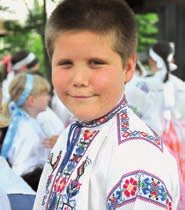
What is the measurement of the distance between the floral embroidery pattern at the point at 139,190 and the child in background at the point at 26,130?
1.69m

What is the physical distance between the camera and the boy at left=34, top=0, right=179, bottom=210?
1183 mm

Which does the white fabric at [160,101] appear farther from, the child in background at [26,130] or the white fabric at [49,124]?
the child in background at [26,130]

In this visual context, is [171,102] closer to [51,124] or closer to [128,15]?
[51,124]

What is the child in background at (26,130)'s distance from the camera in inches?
117

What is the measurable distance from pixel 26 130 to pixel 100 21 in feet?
6.61

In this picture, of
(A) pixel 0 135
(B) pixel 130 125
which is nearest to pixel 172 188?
(B) pixel 130 125

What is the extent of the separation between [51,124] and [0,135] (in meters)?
0.47

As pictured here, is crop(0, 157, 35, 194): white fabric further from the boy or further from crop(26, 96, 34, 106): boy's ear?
crop(26, 96, 34, 106): boy's ear

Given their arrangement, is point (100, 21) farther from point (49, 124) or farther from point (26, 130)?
point (49, 124)

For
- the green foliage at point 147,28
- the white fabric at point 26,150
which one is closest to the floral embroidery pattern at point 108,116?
the white fabric at point 26,150

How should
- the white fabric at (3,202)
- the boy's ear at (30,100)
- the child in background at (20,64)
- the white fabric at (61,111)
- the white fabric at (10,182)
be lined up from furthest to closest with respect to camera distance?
the child in background at (20,64) → the white fabric at (61,111) → the boy's ear at (30,100) → the white fabric at (10,182) → the white fabric at (3,202)

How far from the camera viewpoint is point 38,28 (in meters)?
4.28

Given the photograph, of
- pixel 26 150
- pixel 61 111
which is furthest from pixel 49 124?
pixel 61 111

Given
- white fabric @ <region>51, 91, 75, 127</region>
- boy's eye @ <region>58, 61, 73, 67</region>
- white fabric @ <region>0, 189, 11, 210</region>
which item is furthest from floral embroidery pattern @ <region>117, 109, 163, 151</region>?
white fabric @ <region>51, 91, 75, 127</region>
